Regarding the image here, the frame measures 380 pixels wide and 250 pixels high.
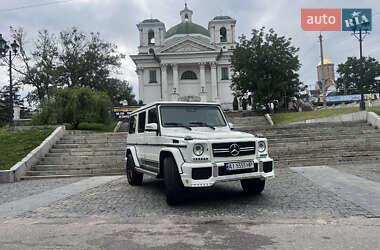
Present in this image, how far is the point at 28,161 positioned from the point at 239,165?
9.70 metres

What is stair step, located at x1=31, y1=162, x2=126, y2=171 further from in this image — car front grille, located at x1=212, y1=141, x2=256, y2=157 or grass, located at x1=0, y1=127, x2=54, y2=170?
car front grille, located at x1=212, y1=141, x2=256, y2=157

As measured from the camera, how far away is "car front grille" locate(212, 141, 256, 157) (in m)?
5.38

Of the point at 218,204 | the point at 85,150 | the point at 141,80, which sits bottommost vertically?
the point at 218,204

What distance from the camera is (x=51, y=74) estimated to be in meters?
33.2

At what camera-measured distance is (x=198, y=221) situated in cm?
486

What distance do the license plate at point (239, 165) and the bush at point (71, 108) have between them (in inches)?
694

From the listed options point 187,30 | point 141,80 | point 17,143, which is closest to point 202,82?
point 141,80

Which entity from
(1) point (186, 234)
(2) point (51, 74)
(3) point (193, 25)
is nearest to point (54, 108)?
(2) point (51, 74)

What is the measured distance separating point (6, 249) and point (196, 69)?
175 ft

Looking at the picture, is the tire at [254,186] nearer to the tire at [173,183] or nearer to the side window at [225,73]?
the tire at [173,183]

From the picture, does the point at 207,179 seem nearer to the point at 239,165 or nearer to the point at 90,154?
the point at 239,165

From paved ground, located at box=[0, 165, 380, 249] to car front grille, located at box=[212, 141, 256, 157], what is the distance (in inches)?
41.8

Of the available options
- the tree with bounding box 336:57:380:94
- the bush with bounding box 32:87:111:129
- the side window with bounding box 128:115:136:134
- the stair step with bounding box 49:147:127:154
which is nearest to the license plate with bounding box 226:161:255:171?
the side window with bounding box 128:115:136:134

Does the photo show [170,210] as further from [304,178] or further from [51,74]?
[51,74]
